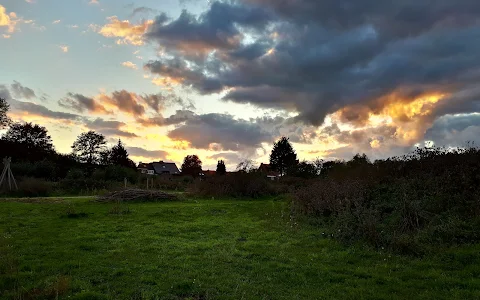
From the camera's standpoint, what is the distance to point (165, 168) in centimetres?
8688

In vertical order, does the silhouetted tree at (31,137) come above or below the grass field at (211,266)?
above

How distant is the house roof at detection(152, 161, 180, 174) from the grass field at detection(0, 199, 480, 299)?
245 ft

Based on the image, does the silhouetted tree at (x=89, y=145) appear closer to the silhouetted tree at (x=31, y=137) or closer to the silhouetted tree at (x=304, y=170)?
the silhouetted tree at (x=31, y=137)

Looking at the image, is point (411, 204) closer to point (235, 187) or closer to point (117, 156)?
point (235, 187)

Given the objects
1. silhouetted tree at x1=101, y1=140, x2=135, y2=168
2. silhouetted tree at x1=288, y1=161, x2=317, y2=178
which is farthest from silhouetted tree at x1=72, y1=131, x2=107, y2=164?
silhouetted tree at x1=288, y1=161, x2=317, y2=178

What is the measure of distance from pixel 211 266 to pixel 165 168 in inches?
3212

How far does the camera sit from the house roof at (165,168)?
85.8 m

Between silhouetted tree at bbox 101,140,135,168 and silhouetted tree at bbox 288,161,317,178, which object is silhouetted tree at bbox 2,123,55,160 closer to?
silhouetted tree at bbox 101,140,135,168

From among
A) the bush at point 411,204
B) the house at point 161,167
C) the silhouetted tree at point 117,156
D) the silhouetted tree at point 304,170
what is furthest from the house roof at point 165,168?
the bush at point 411,204

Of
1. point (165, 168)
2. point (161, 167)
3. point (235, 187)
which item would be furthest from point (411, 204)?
point (161, 167)

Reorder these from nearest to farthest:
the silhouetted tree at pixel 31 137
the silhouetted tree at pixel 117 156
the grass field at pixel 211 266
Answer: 1. the grass field at pixel 211 266
2. the silhouetted tree at pixel 31 137
3. the silhouetted tree at pixel 117 156

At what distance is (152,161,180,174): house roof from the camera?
85794 millimetres

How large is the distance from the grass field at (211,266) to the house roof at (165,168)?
74.8m

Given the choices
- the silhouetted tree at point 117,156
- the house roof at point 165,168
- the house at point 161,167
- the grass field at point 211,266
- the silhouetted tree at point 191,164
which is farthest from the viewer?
the house roof at point 165,168
